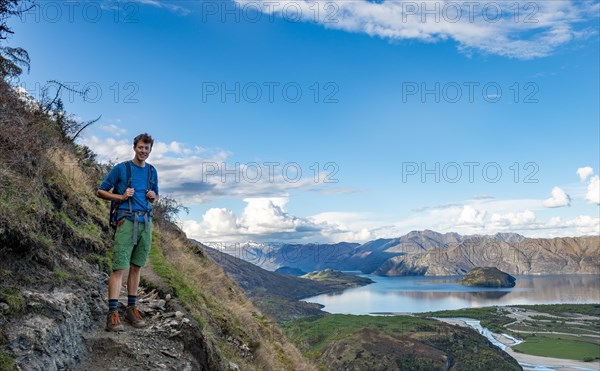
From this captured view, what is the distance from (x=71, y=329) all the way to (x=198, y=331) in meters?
2.28

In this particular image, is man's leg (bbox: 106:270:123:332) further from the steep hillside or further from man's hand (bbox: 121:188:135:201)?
man's hand (bbox: 121:188:135:201)

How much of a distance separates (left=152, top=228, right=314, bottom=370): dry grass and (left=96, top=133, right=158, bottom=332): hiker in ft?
7.52

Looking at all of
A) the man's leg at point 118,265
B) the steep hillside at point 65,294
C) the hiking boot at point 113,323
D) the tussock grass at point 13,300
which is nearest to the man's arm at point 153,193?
the man's leg at point 118,265

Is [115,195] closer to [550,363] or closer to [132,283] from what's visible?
[132,283]

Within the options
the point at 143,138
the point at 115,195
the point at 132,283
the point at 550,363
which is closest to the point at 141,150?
the point at 143,138

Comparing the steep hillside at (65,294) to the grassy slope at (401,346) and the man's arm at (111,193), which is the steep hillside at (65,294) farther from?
the grassy slope at (401,346)

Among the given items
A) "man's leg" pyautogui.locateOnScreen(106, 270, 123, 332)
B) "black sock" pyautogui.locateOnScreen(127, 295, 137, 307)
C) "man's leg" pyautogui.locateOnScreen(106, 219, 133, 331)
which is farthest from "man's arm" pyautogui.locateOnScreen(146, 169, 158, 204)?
"black sock" pyautogui.locateOnScreen(127, 295, 137, 307)

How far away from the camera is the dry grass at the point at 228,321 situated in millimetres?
10266

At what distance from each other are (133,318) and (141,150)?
276 cm

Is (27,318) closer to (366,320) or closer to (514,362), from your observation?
(514,362)

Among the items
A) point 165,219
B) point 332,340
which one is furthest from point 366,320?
point 165,219

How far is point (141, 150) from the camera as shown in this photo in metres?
6.82

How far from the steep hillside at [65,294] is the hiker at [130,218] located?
477 mm

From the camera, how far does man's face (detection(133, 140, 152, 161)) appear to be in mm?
6824
